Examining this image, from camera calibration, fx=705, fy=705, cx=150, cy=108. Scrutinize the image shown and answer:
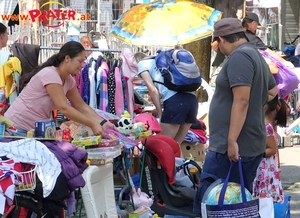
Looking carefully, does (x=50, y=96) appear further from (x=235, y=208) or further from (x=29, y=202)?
(x=235, y=208)

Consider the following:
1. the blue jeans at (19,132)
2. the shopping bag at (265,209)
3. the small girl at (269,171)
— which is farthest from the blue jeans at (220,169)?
the blue jeans at (19,132)

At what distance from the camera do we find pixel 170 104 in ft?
26.5

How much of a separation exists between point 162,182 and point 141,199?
0.45 m

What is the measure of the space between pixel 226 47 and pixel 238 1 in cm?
824

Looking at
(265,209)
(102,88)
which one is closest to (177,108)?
(102,88)

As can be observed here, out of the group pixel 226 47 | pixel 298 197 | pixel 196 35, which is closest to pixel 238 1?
pixel 196 35

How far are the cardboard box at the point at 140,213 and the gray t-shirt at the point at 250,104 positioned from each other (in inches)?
44.0

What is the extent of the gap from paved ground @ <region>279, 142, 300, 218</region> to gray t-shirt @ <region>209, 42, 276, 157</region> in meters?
2.28

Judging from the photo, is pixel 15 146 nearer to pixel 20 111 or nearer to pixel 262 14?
pixel 20 111

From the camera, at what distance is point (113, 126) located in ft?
20.8

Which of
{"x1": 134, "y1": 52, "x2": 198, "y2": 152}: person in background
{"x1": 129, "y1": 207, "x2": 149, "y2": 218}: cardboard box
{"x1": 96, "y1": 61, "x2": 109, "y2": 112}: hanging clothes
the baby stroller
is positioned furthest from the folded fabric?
{"x1": 129, "y1": 207, "x2": 149, "y2": 218}: cardboard box

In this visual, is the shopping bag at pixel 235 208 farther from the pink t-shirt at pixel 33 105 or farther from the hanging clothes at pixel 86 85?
the hanging clothes at pixel 86 85

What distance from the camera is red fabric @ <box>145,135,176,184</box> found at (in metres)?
6.94

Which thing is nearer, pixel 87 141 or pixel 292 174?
pixel 87 141
